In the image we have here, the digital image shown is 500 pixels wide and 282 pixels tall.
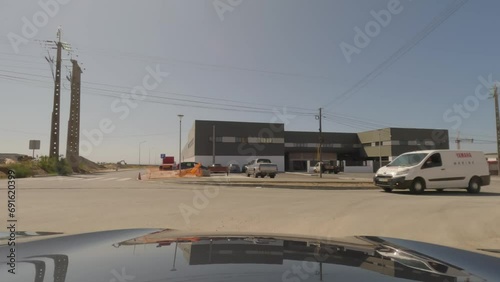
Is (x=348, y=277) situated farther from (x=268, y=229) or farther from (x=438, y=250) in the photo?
(x=268, y=229)

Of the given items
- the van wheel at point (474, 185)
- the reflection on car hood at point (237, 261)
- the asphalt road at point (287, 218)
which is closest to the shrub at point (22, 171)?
the asphalt road at point (287, 218)

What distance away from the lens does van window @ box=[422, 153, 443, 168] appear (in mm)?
A: 15711

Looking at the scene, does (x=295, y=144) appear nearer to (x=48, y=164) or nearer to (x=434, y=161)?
(x=48, y=164)

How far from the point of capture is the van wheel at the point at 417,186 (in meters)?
15.4

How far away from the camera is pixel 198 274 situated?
1831mm

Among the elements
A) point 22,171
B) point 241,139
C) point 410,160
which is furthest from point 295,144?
point 410,160

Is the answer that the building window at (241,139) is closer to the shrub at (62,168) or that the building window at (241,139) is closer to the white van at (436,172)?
the shrub at (62,168)

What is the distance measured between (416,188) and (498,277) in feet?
49.0

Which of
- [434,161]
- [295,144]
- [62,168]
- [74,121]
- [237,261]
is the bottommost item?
[237,261]

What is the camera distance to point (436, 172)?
15750mm

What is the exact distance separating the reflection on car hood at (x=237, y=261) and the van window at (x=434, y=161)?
1454 centimetres

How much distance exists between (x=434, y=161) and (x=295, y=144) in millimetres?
54287

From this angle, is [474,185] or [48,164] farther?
[48,164]

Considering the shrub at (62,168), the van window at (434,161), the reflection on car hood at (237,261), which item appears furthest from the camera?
the shrub at (62,168)
